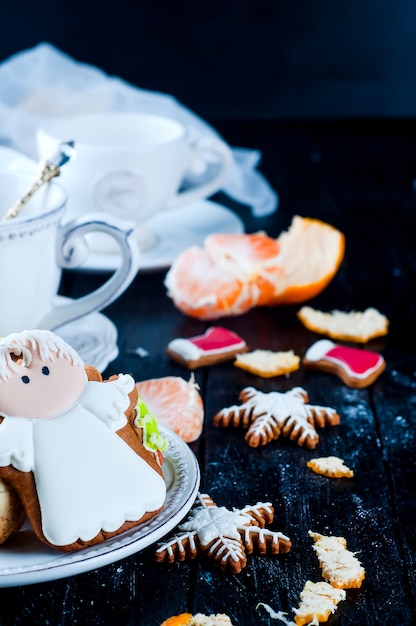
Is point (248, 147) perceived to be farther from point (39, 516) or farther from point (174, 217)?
point (39, 516)

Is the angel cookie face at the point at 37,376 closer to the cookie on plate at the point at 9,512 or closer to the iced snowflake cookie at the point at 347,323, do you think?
the cookie on plate at the point at 9,512

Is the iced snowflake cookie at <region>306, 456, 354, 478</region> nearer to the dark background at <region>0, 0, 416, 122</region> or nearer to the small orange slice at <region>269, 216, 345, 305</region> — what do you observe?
the small orange slice at <region>269, 216, 345, 305</region>

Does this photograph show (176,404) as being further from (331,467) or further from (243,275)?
(243,275)

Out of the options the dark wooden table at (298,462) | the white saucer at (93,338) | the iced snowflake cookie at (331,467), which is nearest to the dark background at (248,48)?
the dark wooden table at (298,462)

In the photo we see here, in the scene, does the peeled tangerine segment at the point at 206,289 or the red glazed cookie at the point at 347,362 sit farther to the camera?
the peeled tangerine segment at the point at 206,289

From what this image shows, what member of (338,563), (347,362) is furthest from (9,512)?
(347,362)

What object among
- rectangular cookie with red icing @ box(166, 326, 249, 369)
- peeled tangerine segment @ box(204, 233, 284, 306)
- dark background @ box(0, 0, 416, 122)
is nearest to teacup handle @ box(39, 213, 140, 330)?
rectangular cookie with red icing @ box(166, 326, 249, 369)

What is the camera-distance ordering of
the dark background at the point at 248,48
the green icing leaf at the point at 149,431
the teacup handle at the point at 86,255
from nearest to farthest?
the green icing leaf at the point at 149,431
the teacup handle at the point at 86,255
the dark background at the point at 248,48
